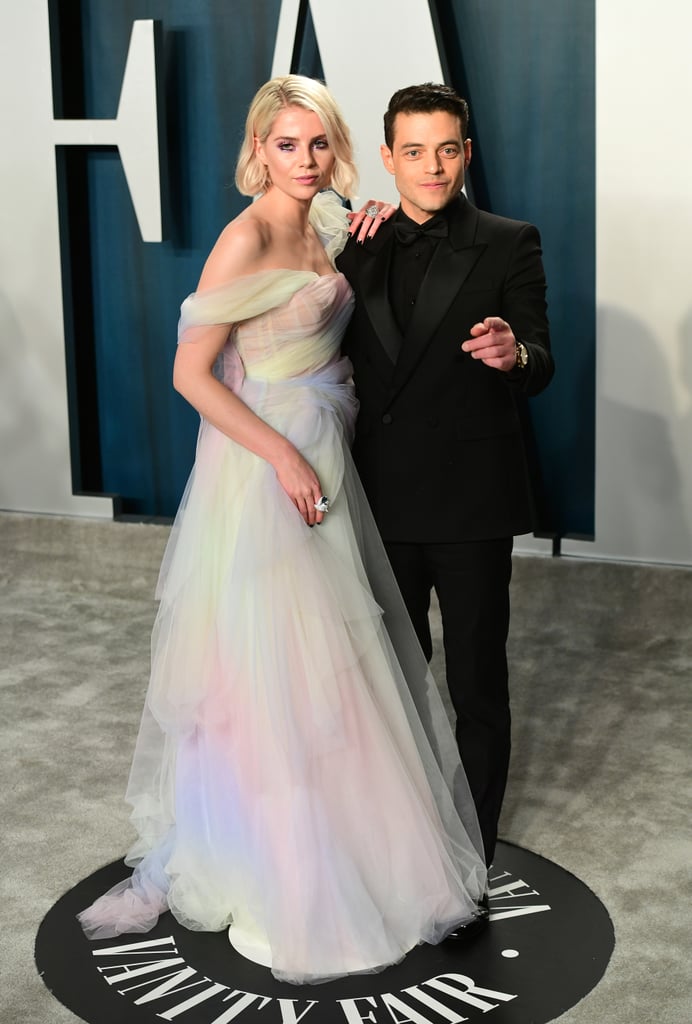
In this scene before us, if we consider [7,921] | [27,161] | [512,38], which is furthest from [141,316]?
[7,921]

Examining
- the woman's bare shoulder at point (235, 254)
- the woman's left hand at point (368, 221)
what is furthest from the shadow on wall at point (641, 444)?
the woman's bare shoulder at point (235, 254)

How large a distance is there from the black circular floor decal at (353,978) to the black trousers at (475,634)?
0.77 ft

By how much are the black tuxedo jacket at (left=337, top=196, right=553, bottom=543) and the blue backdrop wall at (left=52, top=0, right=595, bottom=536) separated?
197 cm

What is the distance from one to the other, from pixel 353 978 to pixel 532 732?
1386 millimetres

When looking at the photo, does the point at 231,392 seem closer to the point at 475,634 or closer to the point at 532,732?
the point at 475,634

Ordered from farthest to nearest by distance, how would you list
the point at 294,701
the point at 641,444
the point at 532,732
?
the point at 641,444 → the point at 532,732 → the point at 294,701

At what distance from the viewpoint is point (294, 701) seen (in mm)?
2627

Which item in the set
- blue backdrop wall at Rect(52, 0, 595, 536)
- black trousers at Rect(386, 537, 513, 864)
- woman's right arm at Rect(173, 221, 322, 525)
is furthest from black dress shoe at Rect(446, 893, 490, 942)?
blue backdrop wall at Rect(52, 0, 595, 536)

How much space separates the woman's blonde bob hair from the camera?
256cm

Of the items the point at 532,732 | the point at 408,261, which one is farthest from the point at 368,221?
the point at 532,732

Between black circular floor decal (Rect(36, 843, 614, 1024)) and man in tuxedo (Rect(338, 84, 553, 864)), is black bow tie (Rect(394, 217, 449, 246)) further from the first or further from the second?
black circular floor decal (Rect(36, 843, 614, 1024))

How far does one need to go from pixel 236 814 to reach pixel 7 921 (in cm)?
57

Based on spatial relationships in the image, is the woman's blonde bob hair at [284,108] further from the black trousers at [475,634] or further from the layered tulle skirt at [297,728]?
the black trousers at [475,634]

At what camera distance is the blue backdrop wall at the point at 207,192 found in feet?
14.8
